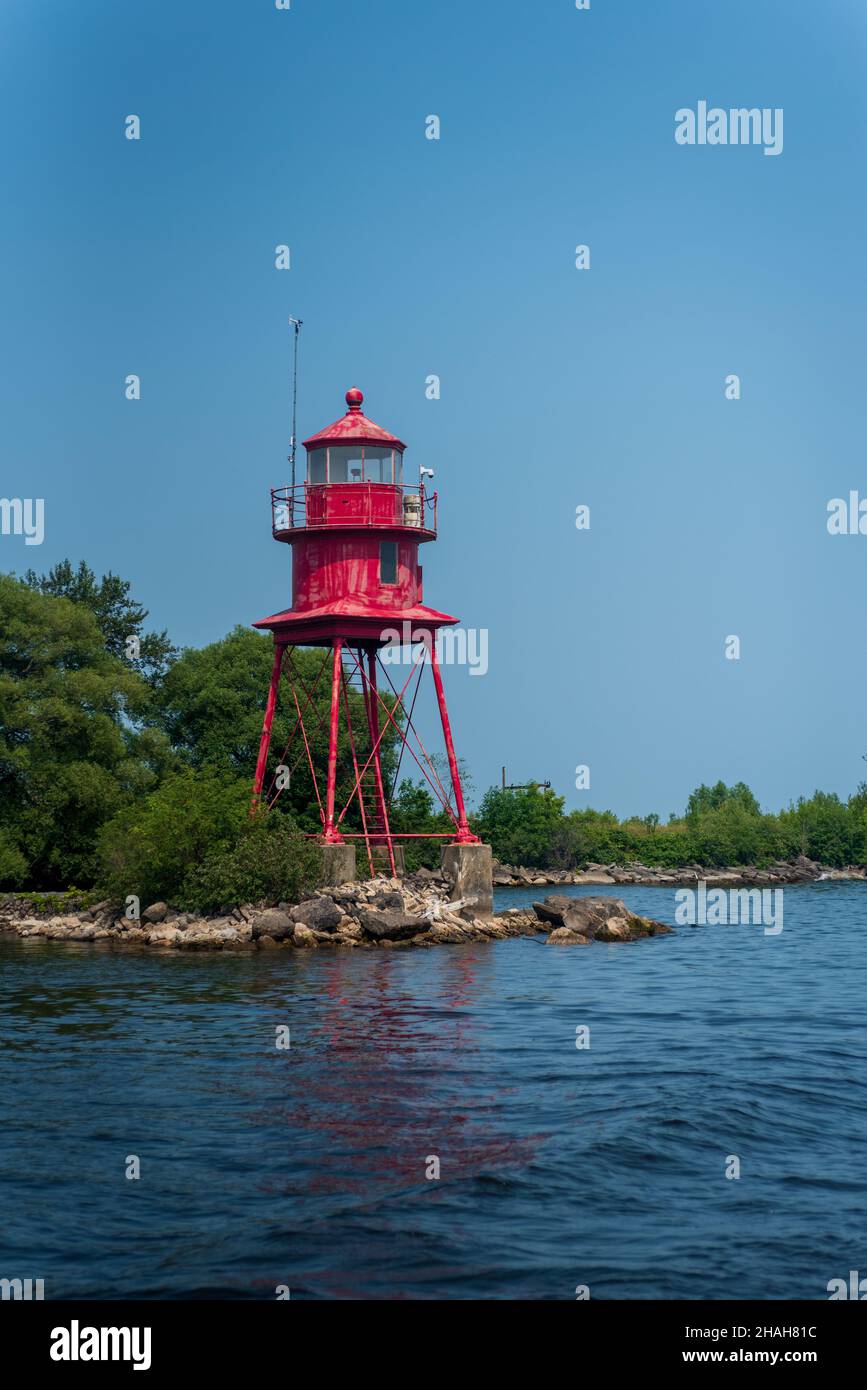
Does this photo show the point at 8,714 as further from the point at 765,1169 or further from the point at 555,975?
the point at 765,1169

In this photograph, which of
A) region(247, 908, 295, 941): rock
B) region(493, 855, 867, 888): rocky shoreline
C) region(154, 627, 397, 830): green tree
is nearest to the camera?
region(247, 908, 295, 941): rock

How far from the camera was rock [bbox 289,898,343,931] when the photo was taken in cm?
4406

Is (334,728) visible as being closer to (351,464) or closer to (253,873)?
(253,873)

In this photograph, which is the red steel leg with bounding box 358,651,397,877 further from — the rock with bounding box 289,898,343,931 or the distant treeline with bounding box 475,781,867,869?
the distant treeline with bounding box 475,781,867,869

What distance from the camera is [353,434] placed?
49.4 meters

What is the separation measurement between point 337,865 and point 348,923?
3.49 metres

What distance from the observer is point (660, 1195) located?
17.0m

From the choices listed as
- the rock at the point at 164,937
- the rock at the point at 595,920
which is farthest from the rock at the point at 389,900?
the rock at the point at 164,937

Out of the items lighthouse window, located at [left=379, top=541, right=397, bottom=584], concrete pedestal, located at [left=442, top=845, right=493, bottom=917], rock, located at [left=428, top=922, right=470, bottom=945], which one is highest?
lighthouse window, located at [left=379, top=541, right=397, bottom=584]

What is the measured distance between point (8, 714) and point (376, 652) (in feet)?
42.4

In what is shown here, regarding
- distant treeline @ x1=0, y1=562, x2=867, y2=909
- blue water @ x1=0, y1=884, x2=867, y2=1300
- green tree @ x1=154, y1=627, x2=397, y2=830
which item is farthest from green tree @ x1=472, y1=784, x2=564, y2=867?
blue water @ x1=0, y1=884, x2=867, y2=1300

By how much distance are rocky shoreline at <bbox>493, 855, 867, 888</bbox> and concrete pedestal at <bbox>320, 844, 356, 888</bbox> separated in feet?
125

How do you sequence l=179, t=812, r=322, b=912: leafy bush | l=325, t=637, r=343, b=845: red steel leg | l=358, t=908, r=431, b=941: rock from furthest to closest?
l=325, t=637, r=343, b=845: red steel leg → l=179, t=812, r=322, b=912: leafy bush → l=358, t=908, r=431, b=941: rock
